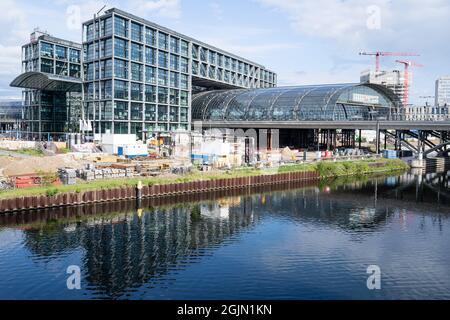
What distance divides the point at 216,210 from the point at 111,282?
22541mm

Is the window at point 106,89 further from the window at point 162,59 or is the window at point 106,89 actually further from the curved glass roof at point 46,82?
the window at point 162,59

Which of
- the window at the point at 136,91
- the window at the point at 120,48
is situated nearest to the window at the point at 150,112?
the window at the point at 136,91

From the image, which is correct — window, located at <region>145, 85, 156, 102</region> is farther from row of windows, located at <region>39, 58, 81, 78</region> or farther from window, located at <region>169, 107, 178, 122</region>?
row of windows, located at <region>39, 58, 81, 78</region>

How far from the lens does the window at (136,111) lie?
105 metres

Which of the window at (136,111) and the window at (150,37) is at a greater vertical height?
Answer: the window at (150,37)

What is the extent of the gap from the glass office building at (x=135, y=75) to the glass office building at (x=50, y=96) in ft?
72.3

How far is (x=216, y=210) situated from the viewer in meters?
47.9

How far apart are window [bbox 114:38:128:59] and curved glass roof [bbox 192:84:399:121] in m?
35.5

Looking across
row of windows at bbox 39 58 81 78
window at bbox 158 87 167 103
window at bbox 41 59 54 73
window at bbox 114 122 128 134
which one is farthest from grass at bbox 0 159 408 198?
row of windows at bbox 39 58 81 78

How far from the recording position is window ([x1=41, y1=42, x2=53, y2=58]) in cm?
12934

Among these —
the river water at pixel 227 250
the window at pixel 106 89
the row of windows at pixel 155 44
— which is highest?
the row of windows at pixel 155 44

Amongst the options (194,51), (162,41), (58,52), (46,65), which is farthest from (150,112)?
(58,52)
